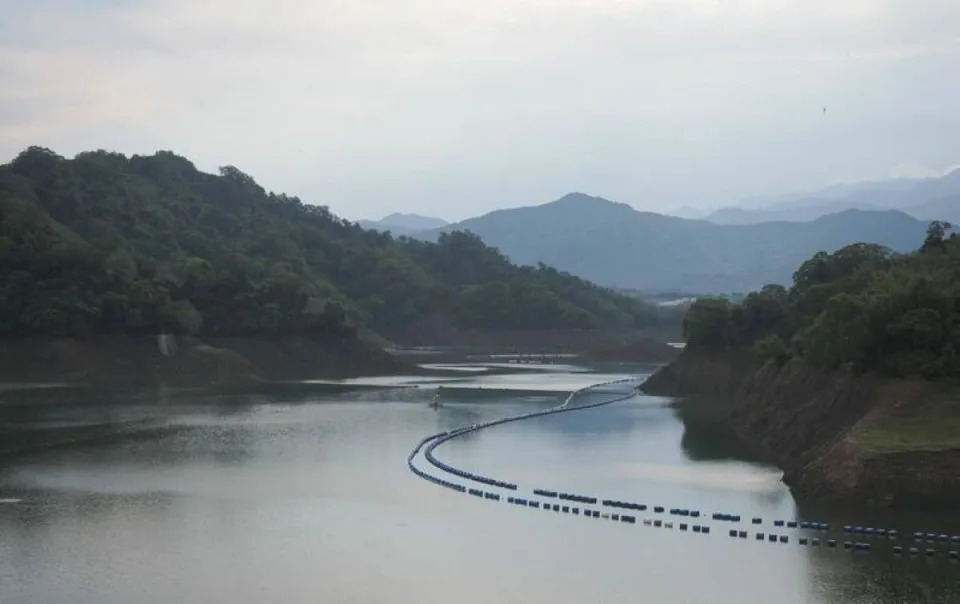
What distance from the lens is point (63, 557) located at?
32156 millimetres

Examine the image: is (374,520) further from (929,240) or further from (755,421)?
(929,240)

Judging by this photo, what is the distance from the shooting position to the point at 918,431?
41.5m

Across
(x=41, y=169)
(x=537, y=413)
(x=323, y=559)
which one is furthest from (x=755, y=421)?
(x=41, y=169)

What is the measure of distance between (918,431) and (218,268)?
89638 mm

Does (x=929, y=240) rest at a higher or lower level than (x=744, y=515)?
higher

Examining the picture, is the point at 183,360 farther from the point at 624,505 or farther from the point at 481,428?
the point at 624,505

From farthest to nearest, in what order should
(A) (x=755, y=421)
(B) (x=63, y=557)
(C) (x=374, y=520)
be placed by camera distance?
(A) (x=755, y=421) → (C) (x=374, y=520) → (B) (x=63, y=557)

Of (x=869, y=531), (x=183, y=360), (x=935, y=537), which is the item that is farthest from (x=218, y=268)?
(x=935, y=537)

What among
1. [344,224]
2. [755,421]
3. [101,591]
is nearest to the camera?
[101,591]

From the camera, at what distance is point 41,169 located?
124m

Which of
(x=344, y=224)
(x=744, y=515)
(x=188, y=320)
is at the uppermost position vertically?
(x=344, y=224)

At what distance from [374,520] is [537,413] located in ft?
114

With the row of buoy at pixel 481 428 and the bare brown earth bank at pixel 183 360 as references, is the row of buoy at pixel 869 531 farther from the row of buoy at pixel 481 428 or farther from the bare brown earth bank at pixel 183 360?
the bare brown earth bank at pixel 183 360

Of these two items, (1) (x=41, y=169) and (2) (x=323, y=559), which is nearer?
(2) (x=323, y=559)
